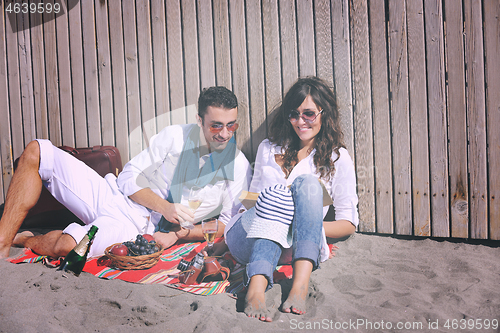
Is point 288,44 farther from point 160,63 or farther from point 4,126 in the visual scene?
point 4,126

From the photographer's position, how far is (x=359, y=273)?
2467mm

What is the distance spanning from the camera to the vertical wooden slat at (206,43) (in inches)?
139

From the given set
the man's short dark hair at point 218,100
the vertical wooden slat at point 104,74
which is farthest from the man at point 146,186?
the vertical wooden slat at point 104,74

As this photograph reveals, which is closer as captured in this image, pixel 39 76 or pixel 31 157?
pixel 31 157

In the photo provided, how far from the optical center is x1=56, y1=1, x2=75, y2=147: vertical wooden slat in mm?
3891

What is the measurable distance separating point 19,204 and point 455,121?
407 cm

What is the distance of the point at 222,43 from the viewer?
353cm

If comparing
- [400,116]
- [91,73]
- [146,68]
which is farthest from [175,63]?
[400,116]

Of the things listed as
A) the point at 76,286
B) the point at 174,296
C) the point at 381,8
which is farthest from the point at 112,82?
the point at 381,8

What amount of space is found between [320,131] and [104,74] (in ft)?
8.83

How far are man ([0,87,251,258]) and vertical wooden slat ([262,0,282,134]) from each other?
0.52 meters

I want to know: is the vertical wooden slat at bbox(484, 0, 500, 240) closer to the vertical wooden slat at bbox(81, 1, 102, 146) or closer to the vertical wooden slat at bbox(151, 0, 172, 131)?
the vertical wooden slat at bbox(151, 0, 172, 131)

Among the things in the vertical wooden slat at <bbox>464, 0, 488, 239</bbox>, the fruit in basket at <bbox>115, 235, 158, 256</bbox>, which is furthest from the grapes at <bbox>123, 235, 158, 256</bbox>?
the vertical wooden slat at <bbox>464, 0, 488, 239</bbox>

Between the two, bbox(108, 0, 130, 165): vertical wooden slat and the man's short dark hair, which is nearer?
the man's short dark hair
